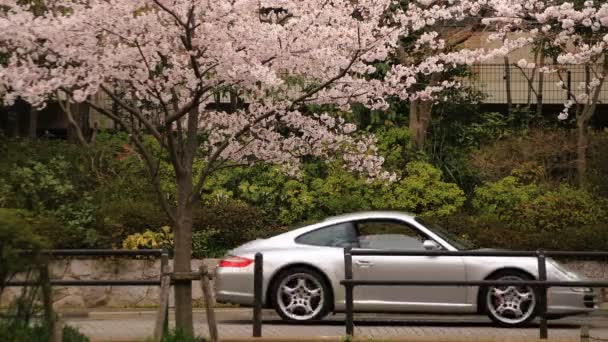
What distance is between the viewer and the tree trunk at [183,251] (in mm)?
11367

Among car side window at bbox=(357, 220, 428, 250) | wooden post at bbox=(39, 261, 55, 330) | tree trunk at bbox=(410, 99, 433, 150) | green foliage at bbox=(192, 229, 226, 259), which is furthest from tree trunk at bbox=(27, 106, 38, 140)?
wooden post at bbox=(39, 261, 55, 330)

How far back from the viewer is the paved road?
11008 mm

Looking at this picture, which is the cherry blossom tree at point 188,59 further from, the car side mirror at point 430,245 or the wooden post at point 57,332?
the wooden post at point 57,332

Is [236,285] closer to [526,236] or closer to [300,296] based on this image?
[300,296]

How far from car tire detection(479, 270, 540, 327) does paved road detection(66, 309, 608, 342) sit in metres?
0.15

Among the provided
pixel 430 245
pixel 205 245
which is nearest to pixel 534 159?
pixel 205 245

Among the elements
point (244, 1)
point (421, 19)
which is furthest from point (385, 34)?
point (244, 1)

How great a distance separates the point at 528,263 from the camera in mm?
14594

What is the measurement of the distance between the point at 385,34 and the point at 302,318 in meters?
3.85

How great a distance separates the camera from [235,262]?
14.8 meters

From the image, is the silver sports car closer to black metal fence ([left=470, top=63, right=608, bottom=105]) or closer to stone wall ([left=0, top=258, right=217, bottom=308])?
stone wall ([left=0, top=258, right=217, bottom=308])

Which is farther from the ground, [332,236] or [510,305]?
[332,236]

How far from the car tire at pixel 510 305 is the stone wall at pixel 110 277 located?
3883 millimetres

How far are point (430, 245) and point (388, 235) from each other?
0.72 meters
